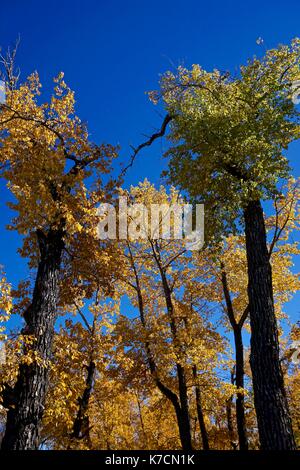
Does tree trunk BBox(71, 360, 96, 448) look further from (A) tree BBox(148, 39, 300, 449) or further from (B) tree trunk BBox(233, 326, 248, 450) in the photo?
(A) tree BBox(148, 39, 300, 449)

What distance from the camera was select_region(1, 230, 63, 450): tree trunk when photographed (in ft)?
21.8

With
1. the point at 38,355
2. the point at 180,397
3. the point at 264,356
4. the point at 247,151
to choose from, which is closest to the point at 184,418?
the point at 180,397

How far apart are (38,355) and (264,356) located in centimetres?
432

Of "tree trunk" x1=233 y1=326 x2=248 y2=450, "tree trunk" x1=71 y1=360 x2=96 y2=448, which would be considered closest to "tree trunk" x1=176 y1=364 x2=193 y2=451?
"tree trunk" x1=233 y1=326 x2=248 y2=450

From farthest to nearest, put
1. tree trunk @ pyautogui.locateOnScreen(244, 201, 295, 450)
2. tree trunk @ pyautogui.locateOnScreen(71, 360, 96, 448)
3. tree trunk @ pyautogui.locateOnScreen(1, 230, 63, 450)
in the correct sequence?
tree trunk @ pyautogui.locateOnScreen(71, 360, 96, 448) < tree trunk @ pyautogui.locateOnScreen(1, 230, 63, 450) < tree trunk @ pyautogui.locateOnScreen(244, 201, 295, 450)

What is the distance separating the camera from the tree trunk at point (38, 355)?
6.65m

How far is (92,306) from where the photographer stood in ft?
54.2

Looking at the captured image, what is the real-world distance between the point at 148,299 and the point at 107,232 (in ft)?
18.7

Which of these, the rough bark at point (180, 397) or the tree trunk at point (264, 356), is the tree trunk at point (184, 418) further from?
the tree trunk at point (264, 356)

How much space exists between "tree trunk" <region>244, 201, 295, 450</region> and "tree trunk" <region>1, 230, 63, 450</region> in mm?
4076

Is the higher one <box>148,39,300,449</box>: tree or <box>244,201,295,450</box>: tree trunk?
<box>148,39,300,449</box>: tree

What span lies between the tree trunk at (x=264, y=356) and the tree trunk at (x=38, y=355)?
4.08 m

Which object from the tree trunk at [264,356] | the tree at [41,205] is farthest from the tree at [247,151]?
the tree at [41,205]

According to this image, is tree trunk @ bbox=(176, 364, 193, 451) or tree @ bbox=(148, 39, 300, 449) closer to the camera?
tree @ bbox=(148, 39, 300, 449)
